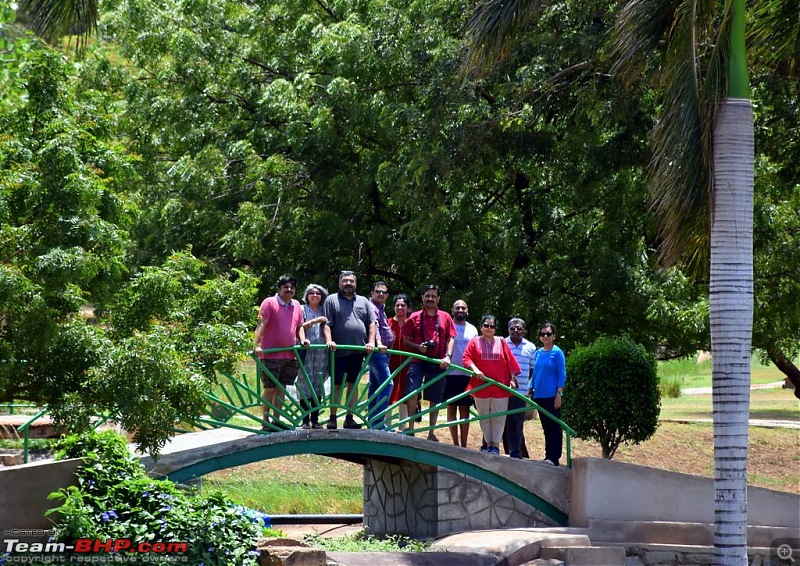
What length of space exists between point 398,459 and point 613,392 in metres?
3.19

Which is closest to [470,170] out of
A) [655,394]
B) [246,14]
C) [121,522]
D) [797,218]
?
[655,394]

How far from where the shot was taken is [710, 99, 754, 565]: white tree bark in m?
11.2

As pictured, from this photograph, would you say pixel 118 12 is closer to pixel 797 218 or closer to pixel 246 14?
pixel 246 14

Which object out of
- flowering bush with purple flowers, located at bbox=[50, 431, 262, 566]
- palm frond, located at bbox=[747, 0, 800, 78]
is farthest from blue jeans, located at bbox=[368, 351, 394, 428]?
palm frond, located at bbox=[747, 0, 800, 78]

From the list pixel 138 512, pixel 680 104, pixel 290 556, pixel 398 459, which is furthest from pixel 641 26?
pixel 138 512

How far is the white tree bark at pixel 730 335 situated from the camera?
11164 millimetres

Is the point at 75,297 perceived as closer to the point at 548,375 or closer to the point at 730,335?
the point at 730,335

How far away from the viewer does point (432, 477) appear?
582 inches

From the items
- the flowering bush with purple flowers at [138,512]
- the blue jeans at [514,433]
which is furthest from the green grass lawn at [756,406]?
the flowering bush with purple flowers at [138,512]

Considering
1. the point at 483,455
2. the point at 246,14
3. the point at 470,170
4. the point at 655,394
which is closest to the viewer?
the point at 483,455

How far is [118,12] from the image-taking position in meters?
25.1

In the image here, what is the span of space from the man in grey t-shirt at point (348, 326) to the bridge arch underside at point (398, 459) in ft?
1.62

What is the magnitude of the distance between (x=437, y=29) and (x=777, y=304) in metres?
7.03

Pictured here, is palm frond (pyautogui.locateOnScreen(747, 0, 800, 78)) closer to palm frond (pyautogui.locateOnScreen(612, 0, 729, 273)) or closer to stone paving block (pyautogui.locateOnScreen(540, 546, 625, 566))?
palm frond (pyautogui.locateOnScreen(612, 0, 729, 273))
